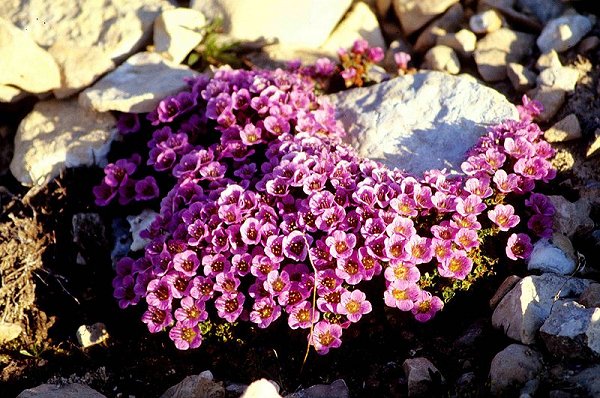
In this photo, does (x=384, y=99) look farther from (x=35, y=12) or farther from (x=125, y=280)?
(x=35, y=12)

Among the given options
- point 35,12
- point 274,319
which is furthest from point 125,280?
point 35,12

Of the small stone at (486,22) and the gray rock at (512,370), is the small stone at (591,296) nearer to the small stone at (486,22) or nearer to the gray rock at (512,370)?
the gray rock at (512,370)

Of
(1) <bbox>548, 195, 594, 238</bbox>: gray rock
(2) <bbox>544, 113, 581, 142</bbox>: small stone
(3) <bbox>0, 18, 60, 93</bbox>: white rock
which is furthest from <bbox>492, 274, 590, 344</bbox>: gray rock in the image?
(3) <bbox>0, 18, 60, 93</bbox>: white rock

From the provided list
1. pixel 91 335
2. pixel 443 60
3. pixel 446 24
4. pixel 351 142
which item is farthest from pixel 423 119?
pixel 91 335

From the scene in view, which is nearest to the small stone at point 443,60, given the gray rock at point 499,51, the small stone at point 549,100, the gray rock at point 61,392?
the gray rock at point 499,51

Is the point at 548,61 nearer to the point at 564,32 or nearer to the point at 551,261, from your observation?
the point at 564,32

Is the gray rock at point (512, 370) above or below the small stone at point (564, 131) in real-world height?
below
